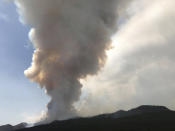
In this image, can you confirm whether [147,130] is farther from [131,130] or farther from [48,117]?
[48,117]

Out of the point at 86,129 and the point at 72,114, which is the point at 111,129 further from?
the point at 72,114

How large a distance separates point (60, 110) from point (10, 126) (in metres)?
86.6

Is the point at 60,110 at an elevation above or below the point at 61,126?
above

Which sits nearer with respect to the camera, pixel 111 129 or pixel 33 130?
pixel 111 129

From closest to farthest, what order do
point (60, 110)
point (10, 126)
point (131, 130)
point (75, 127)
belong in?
point (131, 130) → point (75, 127) → point (60, 110) → point (10, 126)

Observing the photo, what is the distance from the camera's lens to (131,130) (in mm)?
78250

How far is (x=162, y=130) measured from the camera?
73062 mm

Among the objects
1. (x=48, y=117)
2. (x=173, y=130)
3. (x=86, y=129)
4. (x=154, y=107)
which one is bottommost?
(x=173, y=130)

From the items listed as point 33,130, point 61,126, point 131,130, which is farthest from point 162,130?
point 33,130

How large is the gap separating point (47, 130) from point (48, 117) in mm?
34977

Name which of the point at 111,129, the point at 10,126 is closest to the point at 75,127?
the point at 111,129

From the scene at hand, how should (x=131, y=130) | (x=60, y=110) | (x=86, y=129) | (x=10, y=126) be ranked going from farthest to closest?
(x=10, y=126)
(x=60, y=110)
(x=86, y=129)
(x=131, y=130)

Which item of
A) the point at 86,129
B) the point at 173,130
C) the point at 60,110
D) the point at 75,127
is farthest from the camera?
the point at 60,110

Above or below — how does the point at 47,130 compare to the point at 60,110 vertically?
below
